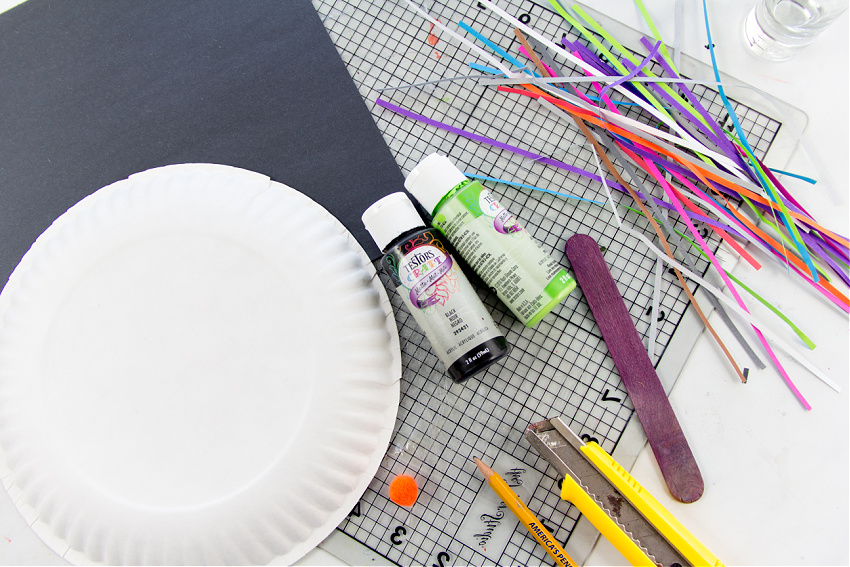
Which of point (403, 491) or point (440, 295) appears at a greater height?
point (440, 295)

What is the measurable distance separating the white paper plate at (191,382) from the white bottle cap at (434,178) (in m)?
0.14

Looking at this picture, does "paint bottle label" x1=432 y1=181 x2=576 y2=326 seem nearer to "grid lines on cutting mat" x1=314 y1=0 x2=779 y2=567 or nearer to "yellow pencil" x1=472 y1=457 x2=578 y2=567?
"grid lines on cutting mat" x1=314 y1=0 x2=779 y2=567

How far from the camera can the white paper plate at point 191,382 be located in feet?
2.09

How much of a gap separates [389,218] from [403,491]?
0.35m

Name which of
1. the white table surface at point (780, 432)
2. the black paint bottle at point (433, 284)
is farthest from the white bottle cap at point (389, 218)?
the white table surface at point (780, 432)

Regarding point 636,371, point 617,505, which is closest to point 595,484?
point 617,505

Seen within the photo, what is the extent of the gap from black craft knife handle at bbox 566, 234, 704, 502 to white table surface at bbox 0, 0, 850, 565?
0.07ft

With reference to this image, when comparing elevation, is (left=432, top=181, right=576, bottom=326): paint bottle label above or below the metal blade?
above

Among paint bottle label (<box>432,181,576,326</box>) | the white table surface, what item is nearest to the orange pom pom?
the white table surface

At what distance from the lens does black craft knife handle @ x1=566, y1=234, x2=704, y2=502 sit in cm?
70

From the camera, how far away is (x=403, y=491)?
70cm

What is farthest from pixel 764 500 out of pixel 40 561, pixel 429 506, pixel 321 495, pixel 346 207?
pixel 40 561

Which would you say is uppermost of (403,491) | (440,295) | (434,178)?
(434,178)

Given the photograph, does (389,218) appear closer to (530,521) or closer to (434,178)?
(434,178)
